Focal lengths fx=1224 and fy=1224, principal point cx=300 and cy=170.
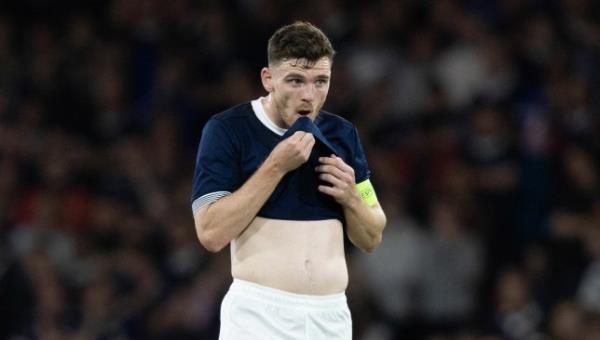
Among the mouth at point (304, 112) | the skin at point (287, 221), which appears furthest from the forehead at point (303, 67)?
the mouth at point (304, 112)

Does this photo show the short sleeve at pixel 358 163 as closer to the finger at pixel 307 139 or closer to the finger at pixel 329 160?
the finger at pixel 329 160

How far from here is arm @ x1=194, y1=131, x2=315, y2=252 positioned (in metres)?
4.05

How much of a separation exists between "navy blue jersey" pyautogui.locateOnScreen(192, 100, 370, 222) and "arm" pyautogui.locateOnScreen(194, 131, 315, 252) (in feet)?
0.18

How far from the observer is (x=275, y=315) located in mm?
4105

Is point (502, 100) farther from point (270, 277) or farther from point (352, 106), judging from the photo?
point (270, 277)

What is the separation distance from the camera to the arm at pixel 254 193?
4047 millimetres

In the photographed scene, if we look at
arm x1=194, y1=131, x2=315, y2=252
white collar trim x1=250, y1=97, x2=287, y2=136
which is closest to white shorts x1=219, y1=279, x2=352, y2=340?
arm x1=194, y1=131, x2=315, y2=252

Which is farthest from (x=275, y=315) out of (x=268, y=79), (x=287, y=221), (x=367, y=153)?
(x=367, y=153)

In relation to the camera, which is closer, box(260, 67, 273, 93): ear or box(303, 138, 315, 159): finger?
box(303, 138, 315, 159): finger

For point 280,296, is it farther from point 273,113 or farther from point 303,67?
point 303,67

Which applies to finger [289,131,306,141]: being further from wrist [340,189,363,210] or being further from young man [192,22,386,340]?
wrist [340,189,363,210]

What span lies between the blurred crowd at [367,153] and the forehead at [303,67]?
3.70 m

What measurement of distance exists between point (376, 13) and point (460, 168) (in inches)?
76.9

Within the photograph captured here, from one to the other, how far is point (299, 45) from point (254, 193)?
0.52 meters
